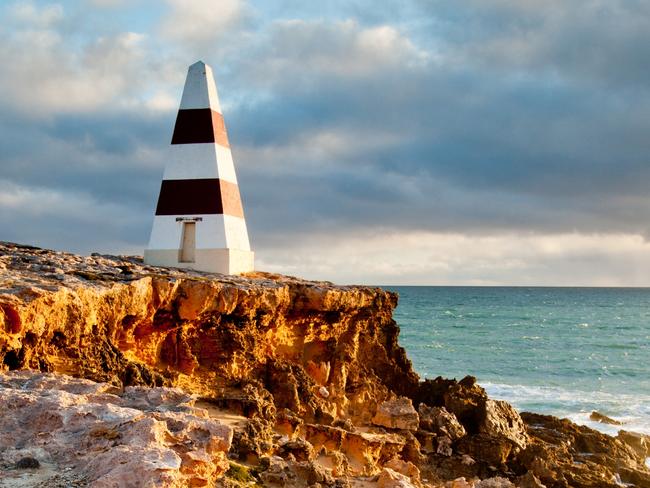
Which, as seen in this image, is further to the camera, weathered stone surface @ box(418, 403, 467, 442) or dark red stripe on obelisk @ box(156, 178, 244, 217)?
dark red stripe on obelisk @ box(156, 178, 244, 217)

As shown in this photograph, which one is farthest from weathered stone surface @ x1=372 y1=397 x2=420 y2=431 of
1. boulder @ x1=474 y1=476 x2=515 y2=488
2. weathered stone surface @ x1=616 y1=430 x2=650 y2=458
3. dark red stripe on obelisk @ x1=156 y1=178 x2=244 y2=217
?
weathered stone surface @ x1=616 y1=430 x2=650 y2=458

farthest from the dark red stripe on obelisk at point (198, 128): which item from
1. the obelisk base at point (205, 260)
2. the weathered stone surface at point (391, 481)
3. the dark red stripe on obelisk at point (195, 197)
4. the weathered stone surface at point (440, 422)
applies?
the weathered stone surface at point (391, 481)

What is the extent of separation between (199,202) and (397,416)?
610 centimetres

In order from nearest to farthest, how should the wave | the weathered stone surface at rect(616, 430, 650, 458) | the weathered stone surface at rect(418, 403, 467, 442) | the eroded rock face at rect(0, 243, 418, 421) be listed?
the eroded rock face at rect(0, 243, 418, 421)
the weathered stone surface at rect(418, 403, 467, 442)
the weathered stone surface at rect(616, 430, 650, 458)
the wave

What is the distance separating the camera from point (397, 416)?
43.6 ft

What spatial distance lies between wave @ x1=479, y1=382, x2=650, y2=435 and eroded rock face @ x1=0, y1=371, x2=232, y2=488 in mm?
18307

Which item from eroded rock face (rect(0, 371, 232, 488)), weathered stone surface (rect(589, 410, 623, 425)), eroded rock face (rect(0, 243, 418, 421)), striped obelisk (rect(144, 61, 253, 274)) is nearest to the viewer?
eroded rock face (rect(0, 371, 232, 488))

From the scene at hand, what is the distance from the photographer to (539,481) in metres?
12.0

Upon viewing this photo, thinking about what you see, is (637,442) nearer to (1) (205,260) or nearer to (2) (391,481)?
(1) (205,260)

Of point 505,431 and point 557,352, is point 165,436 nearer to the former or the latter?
point 505,431

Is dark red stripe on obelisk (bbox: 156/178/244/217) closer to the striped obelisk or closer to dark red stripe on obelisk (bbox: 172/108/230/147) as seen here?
the striped obelisk

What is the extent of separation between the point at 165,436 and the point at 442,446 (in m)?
8.75

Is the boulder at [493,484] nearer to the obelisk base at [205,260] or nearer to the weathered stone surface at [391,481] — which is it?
the weathered stone surface at [391,481]

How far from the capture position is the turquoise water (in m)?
26.8
